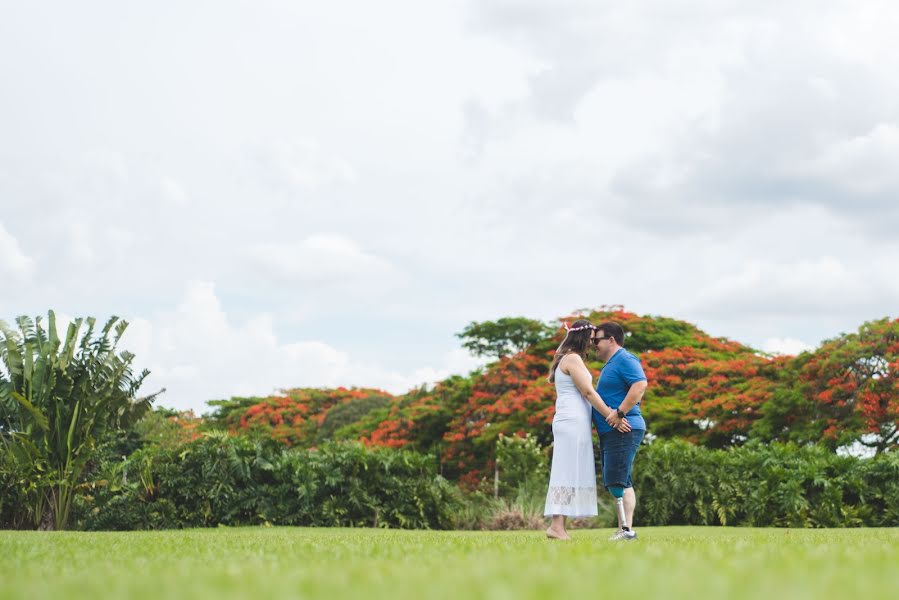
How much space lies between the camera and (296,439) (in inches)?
1372

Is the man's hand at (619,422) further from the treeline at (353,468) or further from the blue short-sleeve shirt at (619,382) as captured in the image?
the treeline at (353,468)

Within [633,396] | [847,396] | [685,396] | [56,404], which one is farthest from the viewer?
[685,396]

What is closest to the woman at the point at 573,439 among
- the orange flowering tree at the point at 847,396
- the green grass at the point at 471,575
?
the green grass at the point at 471,575

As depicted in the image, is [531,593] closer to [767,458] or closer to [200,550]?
[200,550]

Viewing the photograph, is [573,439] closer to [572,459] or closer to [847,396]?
[572,459]

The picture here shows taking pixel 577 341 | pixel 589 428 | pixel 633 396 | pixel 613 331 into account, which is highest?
pixel 613 331

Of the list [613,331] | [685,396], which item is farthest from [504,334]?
[613,331]

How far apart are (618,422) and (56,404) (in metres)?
11.0

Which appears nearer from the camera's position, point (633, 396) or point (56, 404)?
point (633, 396)

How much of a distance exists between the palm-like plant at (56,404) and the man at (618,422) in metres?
10.4

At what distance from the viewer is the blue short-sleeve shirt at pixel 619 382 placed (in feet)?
26.9

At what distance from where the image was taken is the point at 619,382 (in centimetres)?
833

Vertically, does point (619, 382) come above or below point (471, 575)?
above

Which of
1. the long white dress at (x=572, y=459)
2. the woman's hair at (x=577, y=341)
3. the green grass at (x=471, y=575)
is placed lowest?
the green grass at (x=471, y=575)
